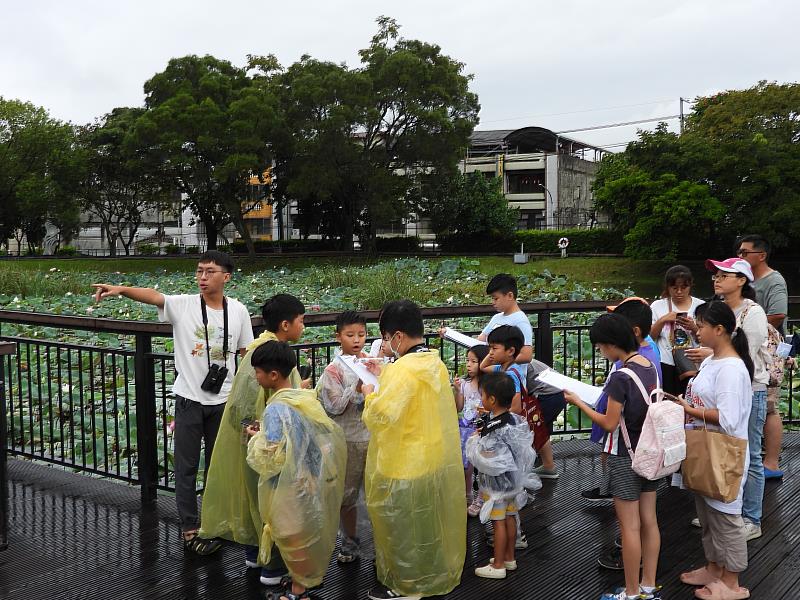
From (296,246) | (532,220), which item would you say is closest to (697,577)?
(296,246)

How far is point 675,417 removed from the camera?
3172 millimetres

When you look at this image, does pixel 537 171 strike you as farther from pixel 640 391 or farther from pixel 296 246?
pixel 640 391

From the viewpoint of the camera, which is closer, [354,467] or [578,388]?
[578,388]

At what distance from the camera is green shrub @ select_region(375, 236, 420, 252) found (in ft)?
129

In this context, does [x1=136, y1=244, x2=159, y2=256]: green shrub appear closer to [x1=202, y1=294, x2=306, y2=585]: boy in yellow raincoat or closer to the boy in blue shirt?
the boy in blue shirt

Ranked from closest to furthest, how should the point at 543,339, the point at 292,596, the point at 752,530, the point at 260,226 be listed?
the point at 292,596
the point at 752,530
the point at 543,339
the point at 260,226

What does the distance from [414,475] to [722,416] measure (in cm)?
143

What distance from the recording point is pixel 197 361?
3.95 metres

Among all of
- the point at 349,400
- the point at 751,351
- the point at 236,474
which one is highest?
the point at 751,351

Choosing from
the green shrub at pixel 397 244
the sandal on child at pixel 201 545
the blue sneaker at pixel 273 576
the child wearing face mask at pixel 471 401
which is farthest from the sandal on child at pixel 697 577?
the green shrub at pixel 397 244

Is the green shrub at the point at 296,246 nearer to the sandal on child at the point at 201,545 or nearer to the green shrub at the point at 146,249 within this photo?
the green shrub at the point at 146,249

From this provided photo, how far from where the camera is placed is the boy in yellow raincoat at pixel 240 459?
3.53 meters

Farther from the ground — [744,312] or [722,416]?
[744,312]

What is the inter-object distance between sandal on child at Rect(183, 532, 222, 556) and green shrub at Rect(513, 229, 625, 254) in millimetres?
30940
